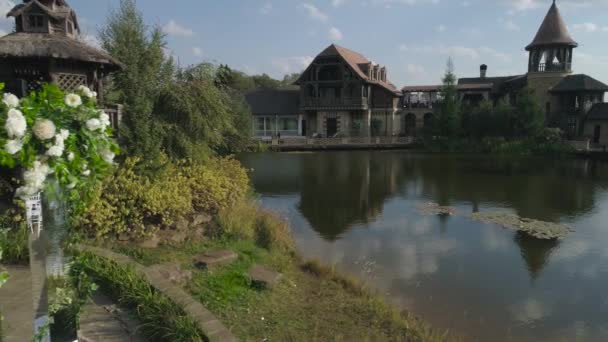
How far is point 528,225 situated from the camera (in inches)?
498

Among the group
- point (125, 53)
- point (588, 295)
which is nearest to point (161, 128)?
point (125, 53)

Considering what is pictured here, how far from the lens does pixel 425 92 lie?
155ft

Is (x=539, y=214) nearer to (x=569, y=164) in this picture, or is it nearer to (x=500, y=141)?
(x=569, y=164)

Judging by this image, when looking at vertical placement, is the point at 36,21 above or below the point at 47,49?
above

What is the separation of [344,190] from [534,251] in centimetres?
883

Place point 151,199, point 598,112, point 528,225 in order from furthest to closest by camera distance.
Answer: point 598,112 < point 528,225 < point 151,199

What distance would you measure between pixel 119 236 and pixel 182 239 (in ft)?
3.87

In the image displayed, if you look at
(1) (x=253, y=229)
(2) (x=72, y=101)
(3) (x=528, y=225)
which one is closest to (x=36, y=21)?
(1) (x=253, y=229)

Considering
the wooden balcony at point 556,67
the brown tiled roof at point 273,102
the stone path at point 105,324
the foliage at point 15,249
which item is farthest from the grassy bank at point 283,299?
the wooden balcony at point 556,67

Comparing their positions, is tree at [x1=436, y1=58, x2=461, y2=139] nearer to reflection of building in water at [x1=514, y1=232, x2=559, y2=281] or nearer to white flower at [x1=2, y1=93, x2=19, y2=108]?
reflection of building in water at [x1=514, y1=232, x2=559, y2=281]

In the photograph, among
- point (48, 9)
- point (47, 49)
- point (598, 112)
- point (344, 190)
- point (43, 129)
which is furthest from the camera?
point (598, 112)

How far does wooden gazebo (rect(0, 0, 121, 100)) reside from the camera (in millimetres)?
9883

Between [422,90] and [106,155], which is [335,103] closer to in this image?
[422,90]

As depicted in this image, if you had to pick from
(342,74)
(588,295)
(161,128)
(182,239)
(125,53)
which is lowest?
(588,295)
